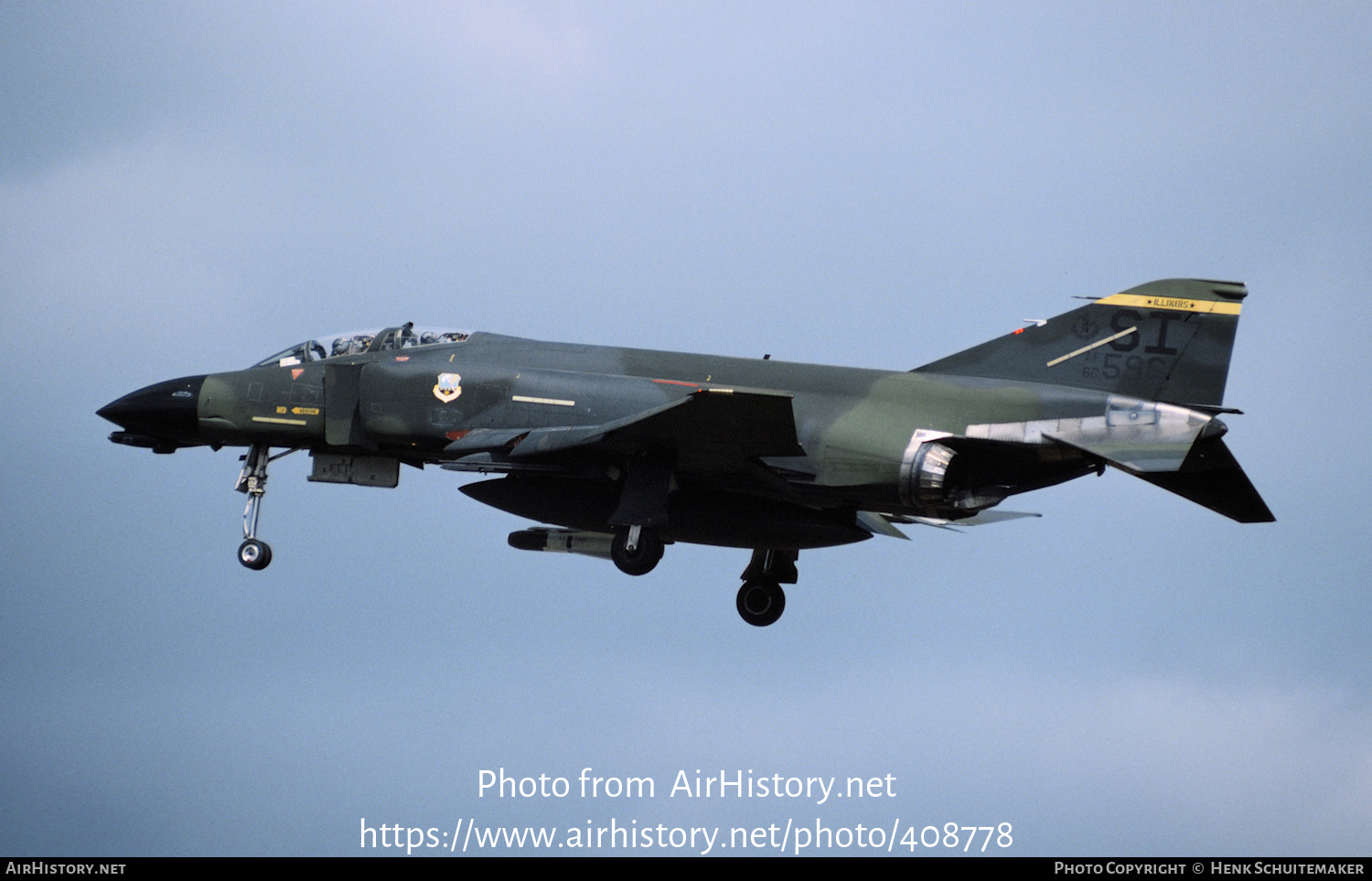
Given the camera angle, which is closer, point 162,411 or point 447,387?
point 447,387

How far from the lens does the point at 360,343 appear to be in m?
22.9

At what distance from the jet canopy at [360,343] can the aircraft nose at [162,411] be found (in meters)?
1.08

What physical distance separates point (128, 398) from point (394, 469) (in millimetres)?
3643

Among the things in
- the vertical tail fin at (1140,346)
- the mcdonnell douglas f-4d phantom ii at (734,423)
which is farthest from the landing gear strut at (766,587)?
the vertical tail fin at (1140,346)

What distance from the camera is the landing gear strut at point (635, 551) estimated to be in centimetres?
2069

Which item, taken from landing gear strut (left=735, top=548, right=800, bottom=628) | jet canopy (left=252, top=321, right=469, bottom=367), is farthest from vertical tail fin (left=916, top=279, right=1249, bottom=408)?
jet canopy (left=252, top=321, right=469, bottom=367)

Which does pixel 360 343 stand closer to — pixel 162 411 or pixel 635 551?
pixel 162 411

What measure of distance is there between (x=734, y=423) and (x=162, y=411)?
8123 millimetres

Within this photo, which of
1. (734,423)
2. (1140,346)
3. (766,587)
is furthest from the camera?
(766,587)

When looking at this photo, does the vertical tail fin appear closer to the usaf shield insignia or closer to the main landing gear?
the usaf shield insignia

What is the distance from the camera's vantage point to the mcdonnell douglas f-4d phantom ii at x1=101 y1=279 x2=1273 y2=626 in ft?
65.5

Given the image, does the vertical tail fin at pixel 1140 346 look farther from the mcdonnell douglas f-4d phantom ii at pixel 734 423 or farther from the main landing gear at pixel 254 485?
the main landing gear at pixel 254 485

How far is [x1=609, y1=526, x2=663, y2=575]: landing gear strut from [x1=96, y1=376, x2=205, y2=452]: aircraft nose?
6201 mm

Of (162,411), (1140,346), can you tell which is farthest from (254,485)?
(1140,346)
